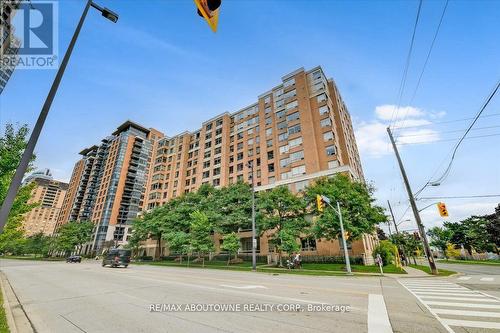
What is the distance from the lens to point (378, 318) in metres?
5.86

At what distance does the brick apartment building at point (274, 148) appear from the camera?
40.3 metres

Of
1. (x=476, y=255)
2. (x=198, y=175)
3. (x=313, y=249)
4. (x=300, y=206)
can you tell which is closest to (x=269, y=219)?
Result: (x=300, y=206)

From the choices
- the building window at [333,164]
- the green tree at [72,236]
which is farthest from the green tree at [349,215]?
the green tree at [72,236]

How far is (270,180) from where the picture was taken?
153 ft

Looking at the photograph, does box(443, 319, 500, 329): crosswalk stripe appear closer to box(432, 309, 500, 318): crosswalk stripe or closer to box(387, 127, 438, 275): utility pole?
box(432, 309, 500, 318): crosswalk stripe

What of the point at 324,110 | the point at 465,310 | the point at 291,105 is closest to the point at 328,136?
the point at 324,110

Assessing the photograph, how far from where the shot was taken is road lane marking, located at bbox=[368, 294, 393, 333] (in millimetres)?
5008

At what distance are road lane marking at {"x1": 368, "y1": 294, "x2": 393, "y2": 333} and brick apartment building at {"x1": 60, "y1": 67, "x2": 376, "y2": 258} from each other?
87.9 ft

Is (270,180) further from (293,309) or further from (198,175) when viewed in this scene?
(293,309)

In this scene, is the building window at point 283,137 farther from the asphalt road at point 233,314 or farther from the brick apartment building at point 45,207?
the brick apartment building at point 45,207

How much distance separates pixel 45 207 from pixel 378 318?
693 ft

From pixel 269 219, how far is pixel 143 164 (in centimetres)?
7723

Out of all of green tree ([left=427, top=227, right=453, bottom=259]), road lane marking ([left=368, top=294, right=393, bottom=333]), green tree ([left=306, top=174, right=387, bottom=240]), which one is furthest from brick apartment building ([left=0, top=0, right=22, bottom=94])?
green tree ([left=427, top=227, right=453, bottom=259])

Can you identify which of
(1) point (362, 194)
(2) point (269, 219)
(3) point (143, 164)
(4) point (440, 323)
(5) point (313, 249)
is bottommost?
(4) point (440, 323)
